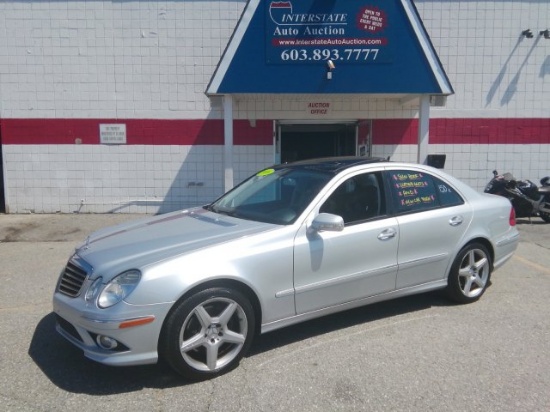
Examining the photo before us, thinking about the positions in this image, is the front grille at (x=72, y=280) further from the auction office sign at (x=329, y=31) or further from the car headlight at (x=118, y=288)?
the auction office sign at (x=329, y=31)

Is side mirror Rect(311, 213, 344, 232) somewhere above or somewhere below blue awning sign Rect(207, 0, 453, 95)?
below

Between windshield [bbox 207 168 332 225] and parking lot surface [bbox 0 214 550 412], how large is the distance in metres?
1.09

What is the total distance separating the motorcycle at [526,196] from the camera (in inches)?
392

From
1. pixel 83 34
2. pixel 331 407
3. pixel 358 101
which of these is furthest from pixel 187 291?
pixel 83 34

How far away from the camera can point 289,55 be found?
29.7ft

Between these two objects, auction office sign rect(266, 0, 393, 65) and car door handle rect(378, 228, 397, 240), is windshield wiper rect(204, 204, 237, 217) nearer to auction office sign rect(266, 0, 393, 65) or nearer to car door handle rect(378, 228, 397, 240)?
car door handle rect(378, 228, 397, 240)

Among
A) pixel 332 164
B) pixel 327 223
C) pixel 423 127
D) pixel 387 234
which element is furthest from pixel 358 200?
pixel 423 127

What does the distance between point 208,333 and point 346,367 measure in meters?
1.08

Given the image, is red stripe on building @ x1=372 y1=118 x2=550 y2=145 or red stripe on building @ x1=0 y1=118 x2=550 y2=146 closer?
red stripe on building @ x1=0 y1=118 x2=550 y2=146

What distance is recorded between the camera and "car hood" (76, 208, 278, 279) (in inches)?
130

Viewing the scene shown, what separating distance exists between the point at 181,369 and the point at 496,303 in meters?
3.45

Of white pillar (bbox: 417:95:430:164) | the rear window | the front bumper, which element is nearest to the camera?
the front bumper

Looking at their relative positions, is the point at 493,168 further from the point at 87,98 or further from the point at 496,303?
the point at 87,98

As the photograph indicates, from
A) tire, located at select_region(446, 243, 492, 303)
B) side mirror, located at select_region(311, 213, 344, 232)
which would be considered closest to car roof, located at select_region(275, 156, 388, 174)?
side mirror, located at select_region(311, 213, 344, 232)
